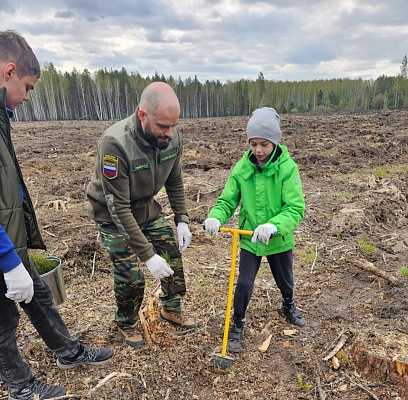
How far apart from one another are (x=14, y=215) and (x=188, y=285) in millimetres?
2734

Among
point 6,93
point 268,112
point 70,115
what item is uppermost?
point 6,93

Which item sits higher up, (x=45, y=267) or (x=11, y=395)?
(x=45, y=267)

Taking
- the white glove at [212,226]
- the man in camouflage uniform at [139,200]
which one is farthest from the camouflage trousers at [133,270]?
the white glove at [212,226]

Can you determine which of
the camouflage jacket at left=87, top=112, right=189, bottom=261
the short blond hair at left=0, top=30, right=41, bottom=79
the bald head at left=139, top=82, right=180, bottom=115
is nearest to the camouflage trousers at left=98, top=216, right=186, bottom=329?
the camouflage jacket at left=87, top=112, right=189, bottom=261

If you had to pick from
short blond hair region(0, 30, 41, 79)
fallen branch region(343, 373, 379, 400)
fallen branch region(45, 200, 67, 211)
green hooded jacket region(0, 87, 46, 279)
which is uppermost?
short blond hair region(0, 30, 41, 79)

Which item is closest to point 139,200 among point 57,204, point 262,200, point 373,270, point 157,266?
point 157,266

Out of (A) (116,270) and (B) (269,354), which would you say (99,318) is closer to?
(A) (116,270)

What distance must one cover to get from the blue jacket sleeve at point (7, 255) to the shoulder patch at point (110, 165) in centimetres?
90

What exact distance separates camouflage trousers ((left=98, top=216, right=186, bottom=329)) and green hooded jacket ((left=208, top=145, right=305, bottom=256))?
600 mm

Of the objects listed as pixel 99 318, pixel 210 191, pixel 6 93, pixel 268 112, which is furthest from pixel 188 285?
pixel 210 191

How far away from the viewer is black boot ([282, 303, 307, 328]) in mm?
3724

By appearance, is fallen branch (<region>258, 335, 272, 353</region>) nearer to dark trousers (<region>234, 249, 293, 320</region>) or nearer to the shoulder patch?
dark trousers (<region>234, 249, 293, 320</region>)

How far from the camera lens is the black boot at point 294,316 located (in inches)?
147

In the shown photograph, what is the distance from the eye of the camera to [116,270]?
10.4 feet
